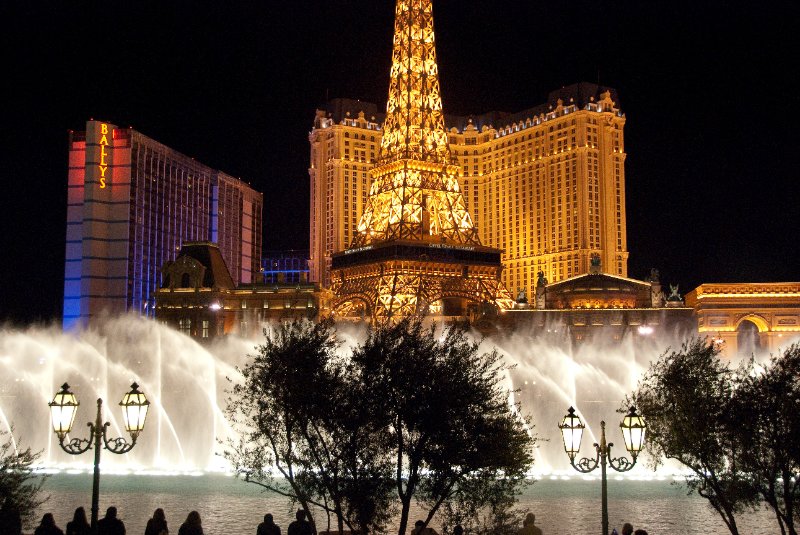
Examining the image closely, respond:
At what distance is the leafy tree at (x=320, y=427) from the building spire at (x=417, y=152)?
8502 cm

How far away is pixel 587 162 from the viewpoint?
516ft

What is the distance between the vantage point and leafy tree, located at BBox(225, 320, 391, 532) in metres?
25.8

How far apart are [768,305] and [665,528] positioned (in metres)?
87.7

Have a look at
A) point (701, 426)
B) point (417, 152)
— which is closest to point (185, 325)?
point (417, 152)

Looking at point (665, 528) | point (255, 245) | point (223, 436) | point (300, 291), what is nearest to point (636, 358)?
point (300, 291)

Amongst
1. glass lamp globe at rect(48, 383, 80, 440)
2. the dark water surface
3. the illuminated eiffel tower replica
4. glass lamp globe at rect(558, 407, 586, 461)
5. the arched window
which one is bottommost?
the dark water surface

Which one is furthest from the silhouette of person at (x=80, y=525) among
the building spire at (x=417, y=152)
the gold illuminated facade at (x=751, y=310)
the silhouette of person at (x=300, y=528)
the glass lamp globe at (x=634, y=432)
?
the gold illuminated facade at (x=751, y=310)

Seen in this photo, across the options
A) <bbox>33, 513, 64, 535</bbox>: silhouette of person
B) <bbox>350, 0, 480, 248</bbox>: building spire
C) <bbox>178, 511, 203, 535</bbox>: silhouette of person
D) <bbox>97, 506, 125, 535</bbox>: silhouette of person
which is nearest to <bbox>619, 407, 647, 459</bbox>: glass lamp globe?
<bbox>178, 511, 203, 535</bbox>: silhouette of person

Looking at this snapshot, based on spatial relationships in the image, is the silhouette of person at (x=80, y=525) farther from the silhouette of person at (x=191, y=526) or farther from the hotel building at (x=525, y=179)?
the hotel building at (x=525, y=179)

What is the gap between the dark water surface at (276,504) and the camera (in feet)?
128

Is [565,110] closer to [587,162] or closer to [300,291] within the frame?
[587,162]

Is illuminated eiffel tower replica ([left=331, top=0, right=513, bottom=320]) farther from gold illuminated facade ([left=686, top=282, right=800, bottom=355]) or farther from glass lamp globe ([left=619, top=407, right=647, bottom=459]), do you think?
glass lamp globe ([left=619, top=407, right=647, bottom=459])

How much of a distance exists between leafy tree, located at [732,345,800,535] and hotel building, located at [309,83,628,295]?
423 ft

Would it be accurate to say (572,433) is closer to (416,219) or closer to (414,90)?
(416,219)
